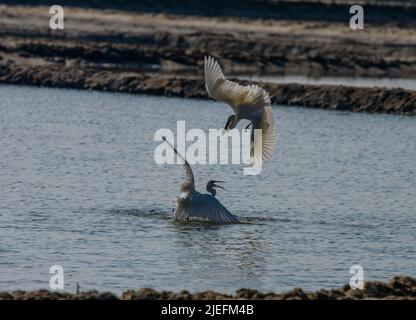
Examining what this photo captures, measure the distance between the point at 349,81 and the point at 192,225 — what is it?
25574mm

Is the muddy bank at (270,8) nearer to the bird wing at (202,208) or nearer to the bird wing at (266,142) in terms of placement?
the bird wing at (266,142)

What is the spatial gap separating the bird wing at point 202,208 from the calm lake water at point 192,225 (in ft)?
0.65

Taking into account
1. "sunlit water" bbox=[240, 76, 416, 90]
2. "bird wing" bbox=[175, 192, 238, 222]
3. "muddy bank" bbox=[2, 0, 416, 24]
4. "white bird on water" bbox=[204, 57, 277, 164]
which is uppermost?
"muddy bank" bbox=[2, 0, 416, 24]

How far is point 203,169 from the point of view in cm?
2619

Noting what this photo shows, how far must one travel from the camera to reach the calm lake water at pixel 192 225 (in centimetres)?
1662

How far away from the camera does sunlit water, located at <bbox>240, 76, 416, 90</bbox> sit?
43281 mm

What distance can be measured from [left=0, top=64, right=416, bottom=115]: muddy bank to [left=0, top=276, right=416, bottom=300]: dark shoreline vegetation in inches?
901

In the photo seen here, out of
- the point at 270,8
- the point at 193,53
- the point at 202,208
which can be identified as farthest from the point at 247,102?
the point at 270,8

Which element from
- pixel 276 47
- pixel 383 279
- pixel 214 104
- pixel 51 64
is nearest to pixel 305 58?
pixel 276 47

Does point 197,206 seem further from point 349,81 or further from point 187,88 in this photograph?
point 349,81

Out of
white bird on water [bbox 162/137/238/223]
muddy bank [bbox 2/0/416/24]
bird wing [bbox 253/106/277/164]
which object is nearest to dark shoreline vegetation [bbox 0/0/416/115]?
muddy bank [bbox 2/0/416/24]

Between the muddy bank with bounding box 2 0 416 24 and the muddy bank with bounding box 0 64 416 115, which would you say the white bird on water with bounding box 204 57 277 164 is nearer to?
the muddy bank with bounding box 0 64 416 115

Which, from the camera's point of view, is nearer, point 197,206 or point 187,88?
point 197,206

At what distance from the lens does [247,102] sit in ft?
63.8
